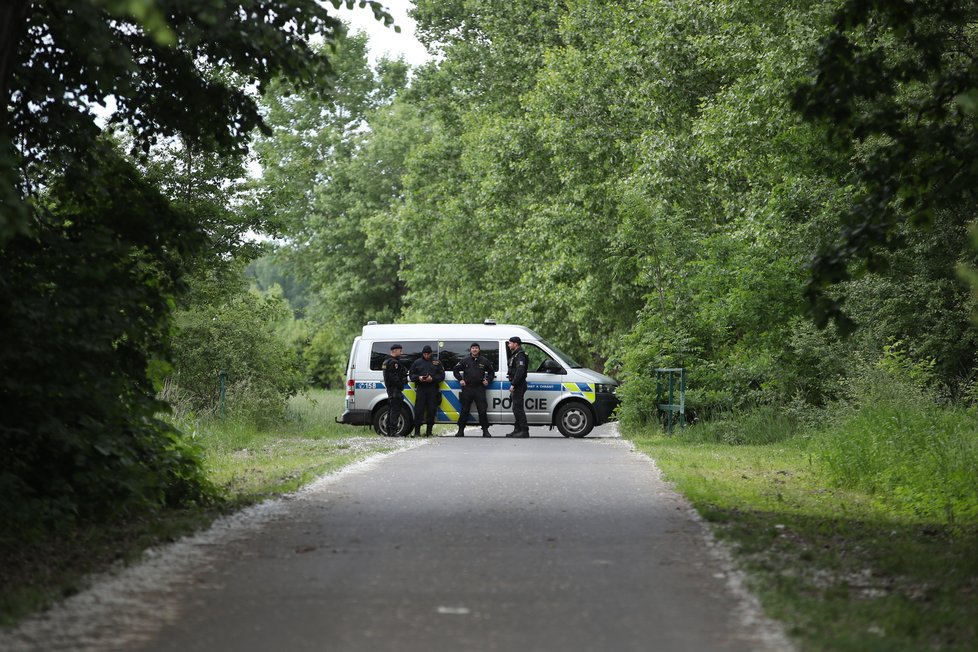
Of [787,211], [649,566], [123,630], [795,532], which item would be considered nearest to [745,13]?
[787,211]

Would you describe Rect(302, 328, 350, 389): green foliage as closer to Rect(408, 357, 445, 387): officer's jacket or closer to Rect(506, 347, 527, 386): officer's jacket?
Rect(408, 357, 445, 387): officer's jacket

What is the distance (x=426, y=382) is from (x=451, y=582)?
16.3 meters

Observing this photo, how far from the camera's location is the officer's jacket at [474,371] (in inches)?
956

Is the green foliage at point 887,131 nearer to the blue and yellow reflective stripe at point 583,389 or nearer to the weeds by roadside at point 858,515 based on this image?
the weeds by roadside at point 858,515

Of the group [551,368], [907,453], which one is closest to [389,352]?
[551,368]

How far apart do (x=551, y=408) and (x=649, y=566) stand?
16681 millimetres

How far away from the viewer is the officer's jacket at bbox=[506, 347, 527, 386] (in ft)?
78.2

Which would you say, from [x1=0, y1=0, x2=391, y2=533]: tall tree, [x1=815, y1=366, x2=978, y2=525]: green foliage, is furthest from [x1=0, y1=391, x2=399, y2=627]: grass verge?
[x1=815, y1=366, x2=978, y2=525]: green foliage

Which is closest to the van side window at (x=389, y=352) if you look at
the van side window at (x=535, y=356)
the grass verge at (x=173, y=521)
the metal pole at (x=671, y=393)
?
the van side window at (x=535, y=356)

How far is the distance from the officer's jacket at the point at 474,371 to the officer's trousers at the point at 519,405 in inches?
24.9

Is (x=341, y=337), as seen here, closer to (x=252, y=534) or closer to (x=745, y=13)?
(x=745, y=13)

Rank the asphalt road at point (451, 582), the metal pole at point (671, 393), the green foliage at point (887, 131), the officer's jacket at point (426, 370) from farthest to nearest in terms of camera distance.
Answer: the officer's jacket at point (426, 370) → the metal pole at point (671, 393) → the green foliage at point (887, 131) → the asphalt road at point (451, 582)

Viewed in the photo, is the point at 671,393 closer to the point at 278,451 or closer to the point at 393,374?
the point at 393,374

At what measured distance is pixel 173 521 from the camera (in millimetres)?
10156
